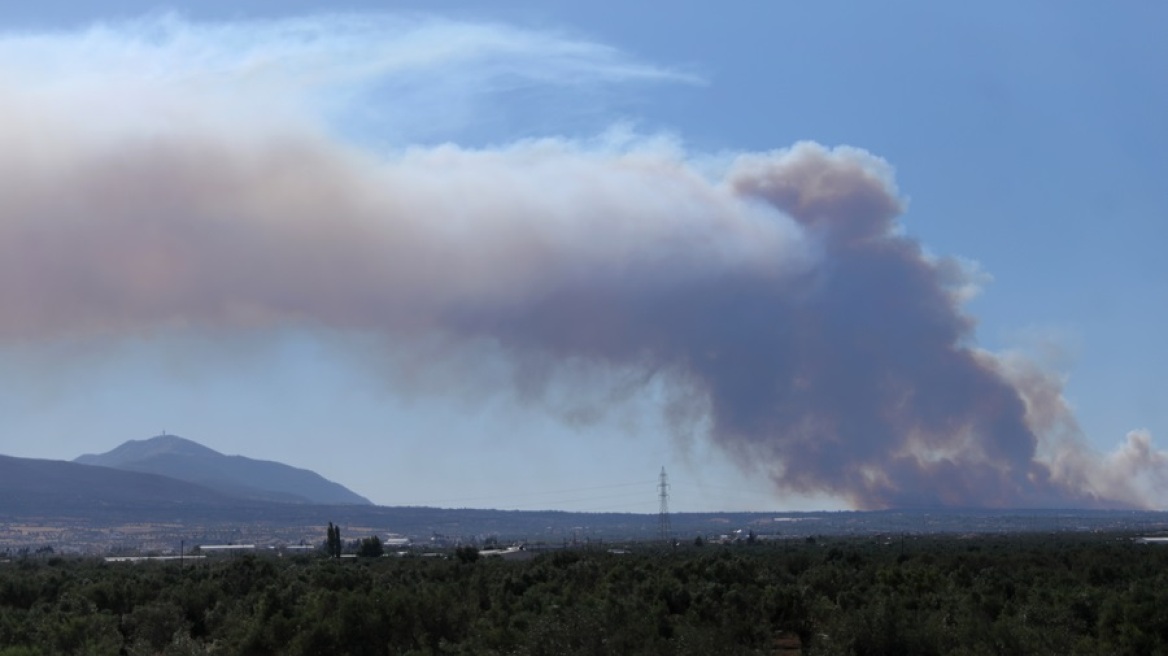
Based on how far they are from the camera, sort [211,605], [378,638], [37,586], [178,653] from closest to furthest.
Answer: [178,653] → [378,638] → [211,605] → [37,586]

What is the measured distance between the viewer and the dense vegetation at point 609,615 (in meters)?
36.8

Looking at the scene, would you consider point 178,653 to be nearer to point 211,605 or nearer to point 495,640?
point 495,640

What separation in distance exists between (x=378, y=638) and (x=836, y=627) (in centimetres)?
1366

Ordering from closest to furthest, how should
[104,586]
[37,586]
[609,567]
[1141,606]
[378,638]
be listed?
1. [378,638]
2. [1141,606]
3. [104,586]
4. [37,586]
5. [609,567]

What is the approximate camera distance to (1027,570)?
80.8 meters

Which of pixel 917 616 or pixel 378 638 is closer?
pixel 378 638

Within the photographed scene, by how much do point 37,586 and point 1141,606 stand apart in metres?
58.1

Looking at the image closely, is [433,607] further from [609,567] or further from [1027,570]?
[1027,570]

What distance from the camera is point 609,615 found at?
115 feet

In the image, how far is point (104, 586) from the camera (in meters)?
68.2

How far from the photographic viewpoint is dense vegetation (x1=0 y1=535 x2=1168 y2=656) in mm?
36844

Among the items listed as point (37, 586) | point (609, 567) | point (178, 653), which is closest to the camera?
point (178, 653)

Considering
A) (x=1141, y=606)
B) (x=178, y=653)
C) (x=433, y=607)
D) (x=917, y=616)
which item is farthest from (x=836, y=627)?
(x=178, y=653)

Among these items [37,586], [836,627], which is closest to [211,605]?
[37,586]
